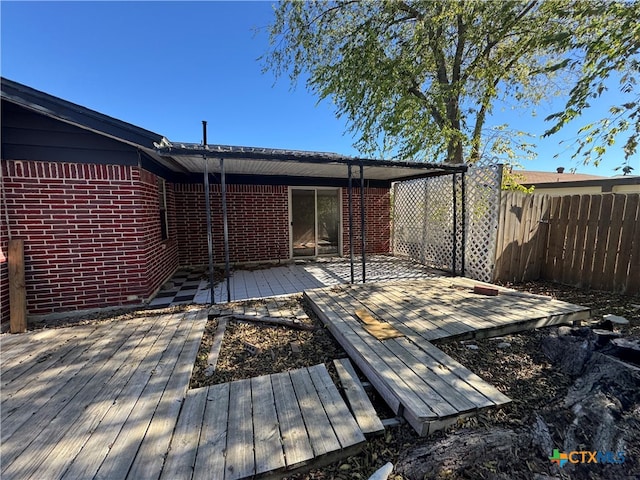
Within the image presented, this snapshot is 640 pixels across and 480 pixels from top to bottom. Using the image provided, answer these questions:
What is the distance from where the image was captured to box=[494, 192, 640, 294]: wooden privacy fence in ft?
14.2

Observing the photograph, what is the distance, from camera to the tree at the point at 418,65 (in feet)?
22.6

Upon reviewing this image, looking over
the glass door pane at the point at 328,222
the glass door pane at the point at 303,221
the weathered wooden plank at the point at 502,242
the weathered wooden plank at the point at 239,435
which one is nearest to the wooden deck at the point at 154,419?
the weathered wooden plank at the point at 239,435

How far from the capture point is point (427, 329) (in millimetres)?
2955

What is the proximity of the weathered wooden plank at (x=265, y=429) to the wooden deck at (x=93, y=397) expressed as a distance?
51 cm

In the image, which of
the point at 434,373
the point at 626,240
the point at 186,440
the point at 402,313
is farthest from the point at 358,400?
the point at 626,240

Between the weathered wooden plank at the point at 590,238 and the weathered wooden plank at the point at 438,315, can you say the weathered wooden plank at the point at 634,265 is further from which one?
the weathered wooden plank at the point at 438,315

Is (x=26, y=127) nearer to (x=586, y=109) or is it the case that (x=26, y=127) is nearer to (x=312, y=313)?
(x=312, y=313)

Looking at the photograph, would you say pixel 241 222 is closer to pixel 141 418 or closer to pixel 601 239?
pixel 141 418

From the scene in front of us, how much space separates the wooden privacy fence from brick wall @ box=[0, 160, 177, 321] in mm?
6475

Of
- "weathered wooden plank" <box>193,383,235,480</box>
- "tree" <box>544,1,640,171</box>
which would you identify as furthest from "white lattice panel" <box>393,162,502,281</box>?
"weathered wooden plank" <box>193,383,235,480</box>

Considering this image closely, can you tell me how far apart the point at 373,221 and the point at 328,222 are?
5.03 feet

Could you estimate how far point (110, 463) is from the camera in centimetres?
142

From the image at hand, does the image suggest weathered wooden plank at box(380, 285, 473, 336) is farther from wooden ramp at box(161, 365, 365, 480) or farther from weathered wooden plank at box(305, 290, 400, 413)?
wooden ramp at box(161, 365, 365, 480)

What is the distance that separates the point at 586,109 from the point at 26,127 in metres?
8.13
